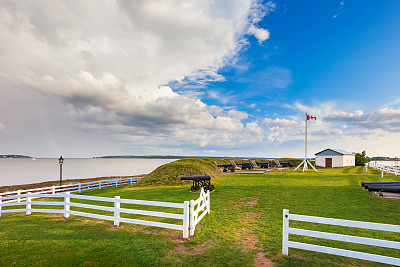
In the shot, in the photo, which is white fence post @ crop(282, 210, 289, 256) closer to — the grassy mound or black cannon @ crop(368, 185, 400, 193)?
black cannon @ crop(368, 185, 400, 193)

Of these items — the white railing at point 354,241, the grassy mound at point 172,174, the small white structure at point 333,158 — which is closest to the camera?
the white railing at point 354,241

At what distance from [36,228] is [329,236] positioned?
10439 millimetres

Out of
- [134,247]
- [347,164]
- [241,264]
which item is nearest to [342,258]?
[241,264]

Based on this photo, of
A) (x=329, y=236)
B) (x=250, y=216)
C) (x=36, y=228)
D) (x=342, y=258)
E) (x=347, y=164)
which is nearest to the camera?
(x=329, y=236)

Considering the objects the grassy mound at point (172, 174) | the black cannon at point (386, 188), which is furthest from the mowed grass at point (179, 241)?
the grassy mound at point (172, 174)

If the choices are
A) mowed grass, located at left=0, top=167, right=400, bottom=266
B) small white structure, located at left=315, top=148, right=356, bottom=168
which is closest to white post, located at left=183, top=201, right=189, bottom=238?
mowed grass, located at left=0, top=167, right=400, bottom=266

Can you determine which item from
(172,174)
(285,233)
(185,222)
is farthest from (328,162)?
(185,222)

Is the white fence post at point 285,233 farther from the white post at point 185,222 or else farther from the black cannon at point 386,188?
the black cannon at point 386,188

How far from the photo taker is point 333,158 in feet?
135

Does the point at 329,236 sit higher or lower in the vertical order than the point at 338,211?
higher

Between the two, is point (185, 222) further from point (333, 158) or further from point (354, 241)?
point (333, 158)

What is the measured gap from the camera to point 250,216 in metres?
9.29

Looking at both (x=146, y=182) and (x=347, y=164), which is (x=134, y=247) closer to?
(x=146, y=182)

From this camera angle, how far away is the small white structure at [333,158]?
4016 centimetres
